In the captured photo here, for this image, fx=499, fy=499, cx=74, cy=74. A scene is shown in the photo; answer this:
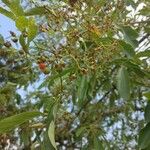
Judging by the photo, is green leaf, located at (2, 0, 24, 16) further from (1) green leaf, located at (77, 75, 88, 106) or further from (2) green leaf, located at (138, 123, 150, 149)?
(2) green leaf, located at (138, 123, 150, 149)

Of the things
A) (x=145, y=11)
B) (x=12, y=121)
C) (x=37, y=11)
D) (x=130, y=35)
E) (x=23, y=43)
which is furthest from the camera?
(x=145, y=11)

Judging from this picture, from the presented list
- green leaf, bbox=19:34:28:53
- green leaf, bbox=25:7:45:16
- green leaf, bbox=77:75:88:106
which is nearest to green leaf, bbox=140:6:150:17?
green leaf, bbox=77:75:88:106

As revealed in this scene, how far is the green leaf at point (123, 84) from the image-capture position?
219cm

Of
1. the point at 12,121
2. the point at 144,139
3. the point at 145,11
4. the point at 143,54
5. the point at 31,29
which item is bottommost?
the point at 144,139

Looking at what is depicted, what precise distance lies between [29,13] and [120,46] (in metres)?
0.41

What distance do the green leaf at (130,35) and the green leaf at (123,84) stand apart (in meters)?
0.14

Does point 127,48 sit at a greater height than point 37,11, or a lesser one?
lesser

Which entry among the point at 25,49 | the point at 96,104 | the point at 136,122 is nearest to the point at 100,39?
the point at 25,49

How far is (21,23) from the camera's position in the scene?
5.53ft

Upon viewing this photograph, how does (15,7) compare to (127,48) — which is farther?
(127,48)

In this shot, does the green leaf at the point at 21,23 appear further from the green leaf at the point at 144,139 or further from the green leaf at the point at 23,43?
the green leaf at the point at 144,139

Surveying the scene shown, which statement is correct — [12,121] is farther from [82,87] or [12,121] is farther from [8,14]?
[82,87]

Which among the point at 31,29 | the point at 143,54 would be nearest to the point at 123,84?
the point at 143,54

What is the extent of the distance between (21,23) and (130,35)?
0.66 meters
